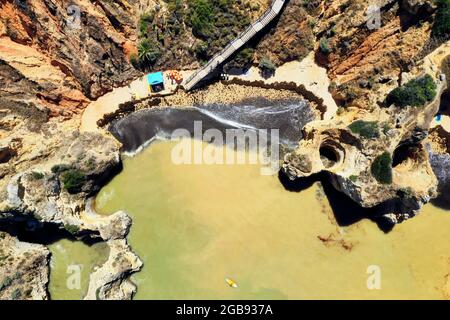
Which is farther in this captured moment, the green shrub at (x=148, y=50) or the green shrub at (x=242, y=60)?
the green shrub at (x=242, y=60)

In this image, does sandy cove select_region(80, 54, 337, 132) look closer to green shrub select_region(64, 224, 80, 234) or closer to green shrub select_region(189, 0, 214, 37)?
green shrub select_region(189, 0, 214, 37)

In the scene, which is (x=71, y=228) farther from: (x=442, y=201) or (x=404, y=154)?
(x=442, y=201)

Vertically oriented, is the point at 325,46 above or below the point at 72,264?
above

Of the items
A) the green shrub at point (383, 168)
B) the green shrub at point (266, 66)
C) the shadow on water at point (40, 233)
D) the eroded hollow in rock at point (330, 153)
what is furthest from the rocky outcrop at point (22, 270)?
the green shrub at point (383, 168)

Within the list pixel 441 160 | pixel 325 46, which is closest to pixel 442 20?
pixel 325 46

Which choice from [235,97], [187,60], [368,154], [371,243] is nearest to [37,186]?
[187,60]

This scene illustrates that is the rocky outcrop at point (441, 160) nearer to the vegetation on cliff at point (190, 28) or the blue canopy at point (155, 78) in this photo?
the vegetation on cliff at point (190, 28)
